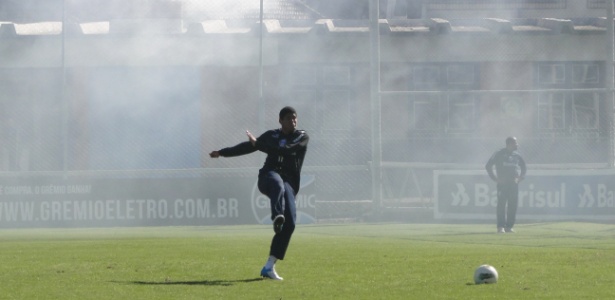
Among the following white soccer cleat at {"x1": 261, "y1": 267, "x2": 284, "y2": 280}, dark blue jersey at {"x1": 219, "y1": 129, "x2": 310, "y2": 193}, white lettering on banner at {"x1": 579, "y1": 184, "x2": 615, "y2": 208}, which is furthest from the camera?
white lettering on banner at {"x1": 579, "y1": 184, "x2": 615, "y2": 208}

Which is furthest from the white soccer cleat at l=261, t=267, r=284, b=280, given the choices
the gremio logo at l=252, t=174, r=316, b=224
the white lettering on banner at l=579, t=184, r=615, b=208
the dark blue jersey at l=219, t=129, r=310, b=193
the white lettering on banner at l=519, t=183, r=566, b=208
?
the white lettering on banner at l=579, t=184, r=615, b=208

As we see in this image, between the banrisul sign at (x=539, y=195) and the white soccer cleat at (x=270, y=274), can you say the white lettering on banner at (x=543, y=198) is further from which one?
the white soccer cleat at (x=270, y=274)

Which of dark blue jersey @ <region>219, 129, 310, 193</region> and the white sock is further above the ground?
dark blue jersey @ <region>219, 129, 310, 193</region>

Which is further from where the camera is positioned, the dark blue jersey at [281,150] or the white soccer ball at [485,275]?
the dark blue jersey at [281,150]

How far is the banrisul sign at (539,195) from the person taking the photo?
80.9ft

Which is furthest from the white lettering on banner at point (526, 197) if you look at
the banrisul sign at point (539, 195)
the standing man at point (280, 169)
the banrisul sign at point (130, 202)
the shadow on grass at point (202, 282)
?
the shadow on grass at point (202, 282)

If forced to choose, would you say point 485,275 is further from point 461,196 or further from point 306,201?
point 306,201

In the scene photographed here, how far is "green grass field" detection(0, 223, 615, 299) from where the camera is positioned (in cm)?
1029

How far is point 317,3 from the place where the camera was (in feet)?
118

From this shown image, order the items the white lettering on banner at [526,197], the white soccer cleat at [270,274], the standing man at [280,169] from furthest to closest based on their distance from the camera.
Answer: the white lettering on banner at [526,197]
the standing man at [280,169]
the white soccer cleat at [270,274]

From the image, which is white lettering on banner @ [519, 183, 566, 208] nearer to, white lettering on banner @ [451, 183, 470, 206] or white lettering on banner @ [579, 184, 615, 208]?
white lettering on banner @ [579, 184, 615, 208]

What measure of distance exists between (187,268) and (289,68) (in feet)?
61.6

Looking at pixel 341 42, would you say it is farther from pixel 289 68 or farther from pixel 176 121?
pixel 176 121

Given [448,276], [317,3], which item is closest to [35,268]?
[448,276]
